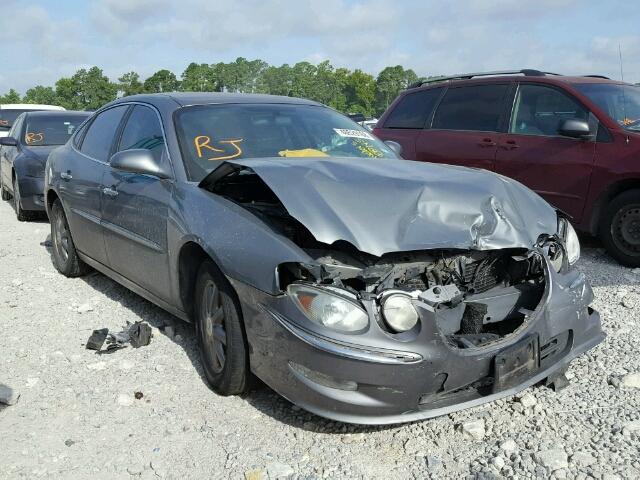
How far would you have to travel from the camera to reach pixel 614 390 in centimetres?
331

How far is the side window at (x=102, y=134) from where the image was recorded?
16.0ft

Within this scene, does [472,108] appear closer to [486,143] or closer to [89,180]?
[486,143]

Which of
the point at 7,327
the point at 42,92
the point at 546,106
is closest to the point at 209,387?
the point at 7,327

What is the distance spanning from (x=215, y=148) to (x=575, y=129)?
11.9 ft

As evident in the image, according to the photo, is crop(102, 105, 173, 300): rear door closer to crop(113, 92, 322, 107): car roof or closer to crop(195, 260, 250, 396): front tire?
crop(113, 92, 322, 107): car roof

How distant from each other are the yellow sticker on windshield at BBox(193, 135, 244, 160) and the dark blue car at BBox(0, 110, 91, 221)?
18.6 ft

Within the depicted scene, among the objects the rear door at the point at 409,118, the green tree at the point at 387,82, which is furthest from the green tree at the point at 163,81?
the rear door at the point at 409,118

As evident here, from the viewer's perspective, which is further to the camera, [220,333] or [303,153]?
[303,153]

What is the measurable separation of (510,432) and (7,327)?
136 inches

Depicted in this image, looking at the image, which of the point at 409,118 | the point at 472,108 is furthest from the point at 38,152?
the point at 472,108

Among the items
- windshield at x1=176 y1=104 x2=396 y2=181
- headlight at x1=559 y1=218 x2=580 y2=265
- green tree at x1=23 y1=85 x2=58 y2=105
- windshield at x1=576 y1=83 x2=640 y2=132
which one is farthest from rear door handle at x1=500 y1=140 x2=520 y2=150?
green tree at x1=23 y1=85 x2=58 y2=105

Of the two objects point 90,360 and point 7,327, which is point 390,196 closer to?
point 90,360

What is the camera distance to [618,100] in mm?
6191

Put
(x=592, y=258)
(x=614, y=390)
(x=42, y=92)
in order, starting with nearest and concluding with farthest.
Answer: (x=614, y=390) < (x=592, y=258) < (x=42, y=92)
